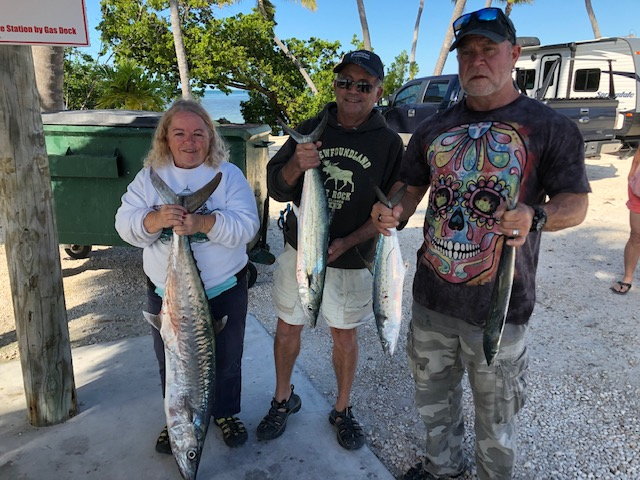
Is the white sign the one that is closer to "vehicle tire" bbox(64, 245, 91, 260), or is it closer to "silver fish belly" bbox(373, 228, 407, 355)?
"silver fish belly" bbox(373, 228, 407, 355)

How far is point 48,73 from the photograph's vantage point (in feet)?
21.1

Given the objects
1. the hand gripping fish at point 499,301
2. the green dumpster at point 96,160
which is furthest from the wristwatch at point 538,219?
the green dumpster at point 96,160

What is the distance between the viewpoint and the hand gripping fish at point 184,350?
2129 millimetres

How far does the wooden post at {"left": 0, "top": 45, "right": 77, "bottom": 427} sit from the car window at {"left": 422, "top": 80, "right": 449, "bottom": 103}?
980 cm

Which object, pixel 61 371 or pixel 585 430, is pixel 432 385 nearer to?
pixel 585 430

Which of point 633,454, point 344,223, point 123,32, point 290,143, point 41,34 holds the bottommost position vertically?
point 633,454

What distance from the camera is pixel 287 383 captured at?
2.89 meters

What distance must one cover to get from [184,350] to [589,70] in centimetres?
1497


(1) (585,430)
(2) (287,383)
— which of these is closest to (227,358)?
(2) (287,383)

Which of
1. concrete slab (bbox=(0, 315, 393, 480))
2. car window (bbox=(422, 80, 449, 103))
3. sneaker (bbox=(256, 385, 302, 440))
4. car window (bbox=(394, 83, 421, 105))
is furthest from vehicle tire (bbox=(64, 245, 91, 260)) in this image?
car window (bbox=(394, 83, 421, 105))

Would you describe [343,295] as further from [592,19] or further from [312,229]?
[592,19]

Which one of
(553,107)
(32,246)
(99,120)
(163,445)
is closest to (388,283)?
(163,445)

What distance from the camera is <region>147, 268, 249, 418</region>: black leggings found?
2.45m

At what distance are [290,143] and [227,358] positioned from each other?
4.04 feet
